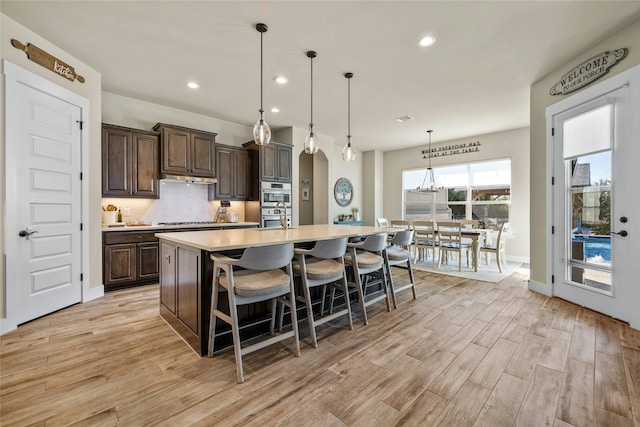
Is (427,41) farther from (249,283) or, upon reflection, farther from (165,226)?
(165,226)

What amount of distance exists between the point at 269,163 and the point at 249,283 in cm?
377

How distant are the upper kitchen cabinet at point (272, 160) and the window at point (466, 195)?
156 inches

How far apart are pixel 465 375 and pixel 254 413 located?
141 cm

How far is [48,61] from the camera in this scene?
297 centimetres

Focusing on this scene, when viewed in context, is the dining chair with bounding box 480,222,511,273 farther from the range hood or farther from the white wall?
the range hood

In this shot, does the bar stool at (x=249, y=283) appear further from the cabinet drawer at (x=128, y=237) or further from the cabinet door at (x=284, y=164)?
the cabinet door at (x=284, y=164)

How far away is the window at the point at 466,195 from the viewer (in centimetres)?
651

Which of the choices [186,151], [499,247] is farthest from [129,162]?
[499,247]

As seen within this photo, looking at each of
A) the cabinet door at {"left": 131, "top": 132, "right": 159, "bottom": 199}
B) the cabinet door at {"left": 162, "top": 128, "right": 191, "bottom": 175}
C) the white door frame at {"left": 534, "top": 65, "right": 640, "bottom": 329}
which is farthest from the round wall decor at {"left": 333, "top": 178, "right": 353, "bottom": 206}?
the white door frame at {"left": 534, "top": 65, "right": 640, "bottom": 329}

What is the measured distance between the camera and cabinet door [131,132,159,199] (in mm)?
4223

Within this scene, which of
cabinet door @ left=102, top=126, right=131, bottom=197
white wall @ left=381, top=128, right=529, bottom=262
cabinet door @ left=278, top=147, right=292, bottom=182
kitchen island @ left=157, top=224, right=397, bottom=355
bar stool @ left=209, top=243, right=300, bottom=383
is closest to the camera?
bar stool @ left=209, top=243, right=300, bottom=383

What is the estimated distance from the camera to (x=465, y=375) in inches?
75.8

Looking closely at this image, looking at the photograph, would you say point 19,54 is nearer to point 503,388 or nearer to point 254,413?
point 254,413

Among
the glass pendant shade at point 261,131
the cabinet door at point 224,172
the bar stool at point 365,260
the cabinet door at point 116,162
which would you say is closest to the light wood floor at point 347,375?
the bar stool at point 365,260
